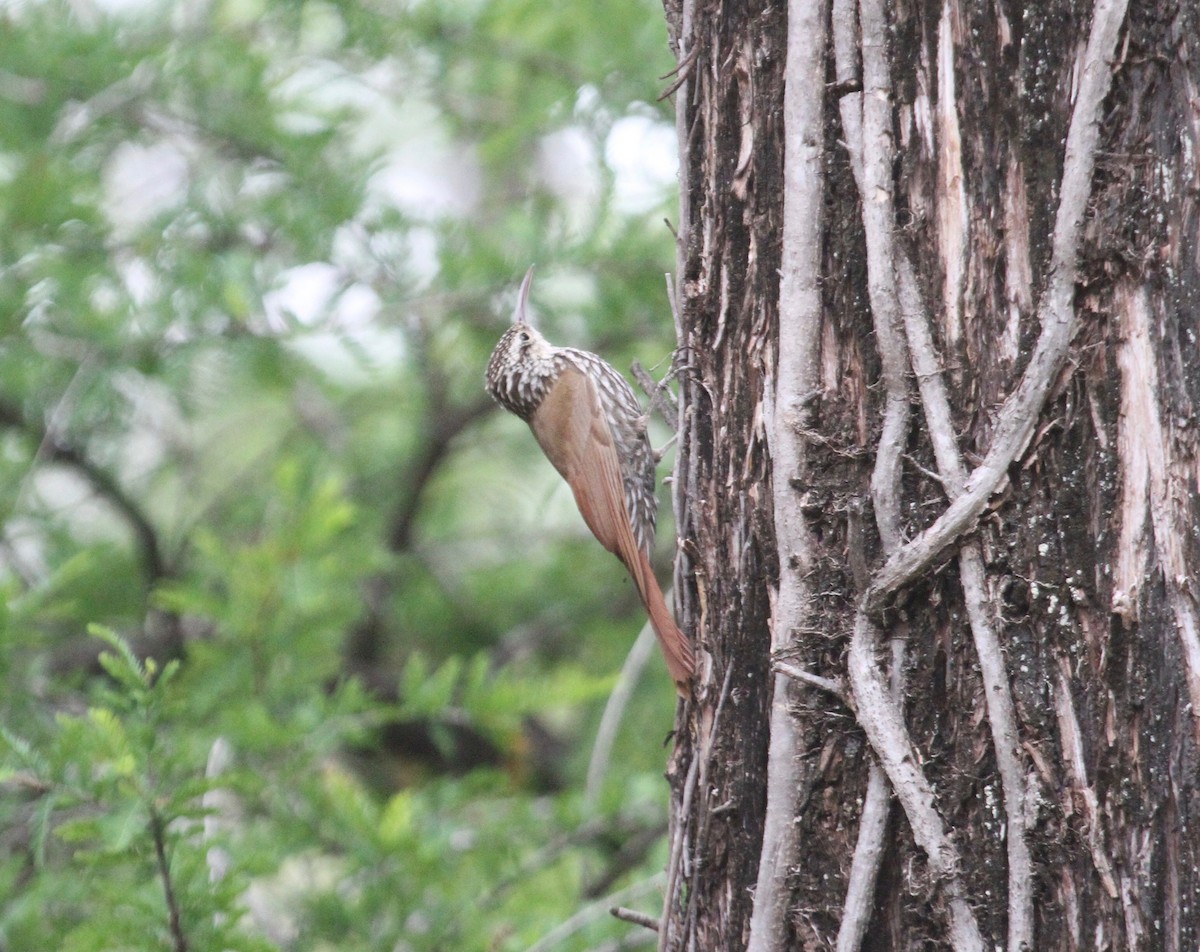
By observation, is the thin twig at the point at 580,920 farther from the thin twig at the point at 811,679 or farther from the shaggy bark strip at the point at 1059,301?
the shaggy bark strip at the point at 1059,301

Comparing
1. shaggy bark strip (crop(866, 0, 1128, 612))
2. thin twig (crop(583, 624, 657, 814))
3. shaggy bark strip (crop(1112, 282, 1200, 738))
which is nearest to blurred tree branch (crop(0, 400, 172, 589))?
thin twig (crop(583, 624, 657, 814))

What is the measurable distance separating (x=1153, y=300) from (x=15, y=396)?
429cm

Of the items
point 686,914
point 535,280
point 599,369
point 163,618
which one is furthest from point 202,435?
point 686,914

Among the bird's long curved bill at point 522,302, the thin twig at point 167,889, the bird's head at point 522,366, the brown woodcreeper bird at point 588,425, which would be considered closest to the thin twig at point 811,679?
the brown woodcreeper bird at point 588,425

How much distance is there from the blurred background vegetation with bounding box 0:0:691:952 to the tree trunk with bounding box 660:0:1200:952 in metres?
1.15

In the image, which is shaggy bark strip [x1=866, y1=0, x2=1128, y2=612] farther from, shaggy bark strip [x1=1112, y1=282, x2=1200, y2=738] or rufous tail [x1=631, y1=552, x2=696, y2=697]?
rufous tail [x1=631, y1=552, x2=696, y2=697]

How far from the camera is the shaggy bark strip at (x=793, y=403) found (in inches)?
64.2

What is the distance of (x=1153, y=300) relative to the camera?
146cm

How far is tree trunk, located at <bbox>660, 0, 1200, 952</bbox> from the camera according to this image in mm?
1438

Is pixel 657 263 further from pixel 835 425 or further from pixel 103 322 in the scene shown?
pixel 835 425

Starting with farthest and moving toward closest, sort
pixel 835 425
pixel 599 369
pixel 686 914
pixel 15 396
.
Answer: pixel 15 396
pixel 599 369
pixel 686 914
pixel 835 425

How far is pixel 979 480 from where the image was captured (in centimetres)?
148

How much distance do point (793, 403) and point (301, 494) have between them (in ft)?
7.23

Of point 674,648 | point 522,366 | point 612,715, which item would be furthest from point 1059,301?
point 522,366
